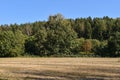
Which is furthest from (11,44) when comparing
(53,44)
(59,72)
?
(59,72)

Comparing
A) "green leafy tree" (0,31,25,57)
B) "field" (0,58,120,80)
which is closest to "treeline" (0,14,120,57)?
"green leafy tree" (0,31,25,57)

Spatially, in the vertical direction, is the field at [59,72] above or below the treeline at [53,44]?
below

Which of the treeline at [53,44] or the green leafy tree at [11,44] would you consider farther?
the green leafy tree at [11,44]

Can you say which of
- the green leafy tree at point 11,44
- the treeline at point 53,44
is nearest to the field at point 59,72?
the treeline at point 53,44

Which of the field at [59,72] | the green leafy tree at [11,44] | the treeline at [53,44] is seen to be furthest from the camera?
the green leafy tree at [11,44]

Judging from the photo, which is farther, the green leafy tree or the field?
the green leafy tree

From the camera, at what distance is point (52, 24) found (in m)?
130

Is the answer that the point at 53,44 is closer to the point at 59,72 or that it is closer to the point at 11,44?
the point at 11,44

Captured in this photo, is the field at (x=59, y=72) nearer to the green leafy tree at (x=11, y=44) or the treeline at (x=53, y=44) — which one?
the treeline at (x=53, y=44)

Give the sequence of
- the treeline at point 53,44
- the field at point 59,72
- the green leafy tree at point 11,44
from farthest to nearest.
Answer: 1. the green leafy tree at point 11,44
2. the treeline at point 53,44
3. the field at point 59,72

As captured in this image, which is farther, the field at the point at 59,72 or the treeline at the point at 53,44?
the treeline at the point at 53,44

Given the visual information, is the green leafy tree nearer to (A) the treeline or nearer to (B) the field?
(A) the treeline

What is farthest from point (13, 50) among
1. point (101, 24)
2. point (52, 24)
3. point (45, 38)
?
point (101, 24)

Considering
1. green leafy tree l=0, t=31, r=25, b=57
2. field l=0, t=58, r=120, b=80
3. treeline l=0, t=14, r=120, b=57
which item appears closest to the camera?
field l=0, t=58, r=120, b=80
